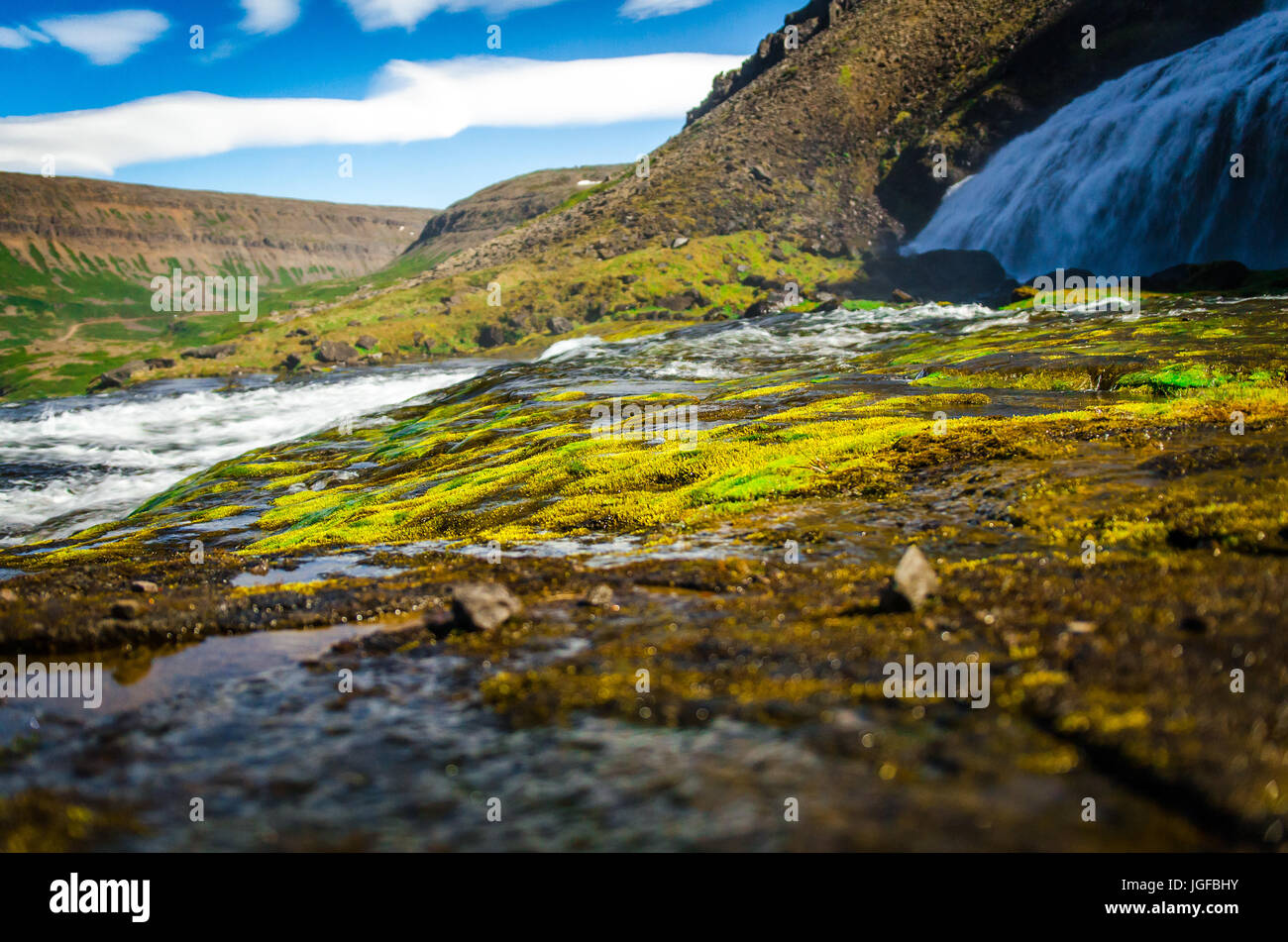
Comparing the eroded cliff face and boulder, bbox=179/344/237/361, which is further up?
the eroded cliff face

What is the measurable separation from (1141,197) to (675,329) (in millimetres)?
58477

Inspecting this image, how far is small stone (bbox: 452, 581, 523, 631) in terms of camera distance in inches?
366

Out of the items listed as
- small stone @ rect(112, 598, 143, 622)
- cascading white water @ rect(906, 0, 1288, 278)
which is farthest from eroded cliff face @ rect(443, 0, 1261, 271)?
small stone @ rect(112, 598, 143, 622)

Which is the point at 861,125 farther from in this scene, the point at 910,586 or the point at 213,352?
the point at 910,586

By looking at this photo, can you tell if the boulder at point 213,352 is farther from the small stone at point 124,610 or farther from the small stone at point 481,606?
the small stone at point 481,606

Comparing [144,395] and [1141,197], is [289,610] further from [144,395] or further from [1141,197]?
[144,395]

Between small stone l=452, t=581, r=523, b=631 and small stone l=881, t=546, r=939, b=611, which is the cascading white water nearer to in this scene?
small stone l=881, t=546, r=939, b=611

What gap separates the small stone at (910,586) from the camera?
852cm

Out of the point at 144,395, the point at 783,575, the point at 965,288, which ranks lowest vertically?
the point at 783,575

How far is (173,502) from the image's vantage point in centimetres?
3619

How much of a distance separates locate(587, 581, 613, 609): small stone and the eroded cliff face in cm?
15304

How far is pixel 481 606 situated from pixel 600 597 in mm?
1700

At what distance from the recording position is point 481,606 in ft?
30.9
